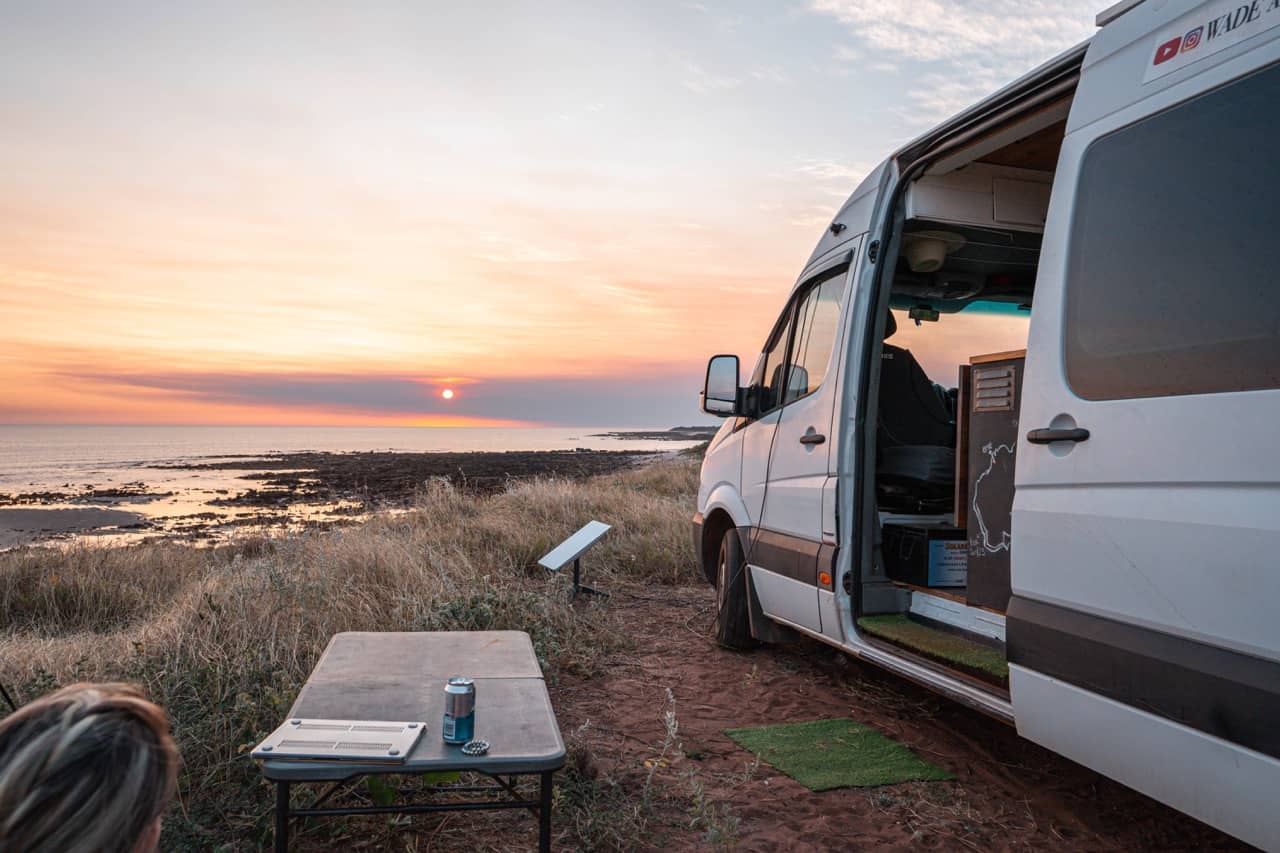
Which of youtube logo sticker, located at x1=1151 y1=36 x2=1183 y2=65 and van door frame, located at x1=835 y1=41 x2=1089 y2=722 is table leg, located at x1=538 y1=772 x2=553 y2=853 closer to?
van door frame, located at x1=835 y1=41 x2=1089 y2=722

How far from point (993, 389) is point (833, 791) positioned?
1.89 metres

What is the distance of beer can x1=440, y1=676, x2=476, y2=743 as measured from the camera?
2643 mm

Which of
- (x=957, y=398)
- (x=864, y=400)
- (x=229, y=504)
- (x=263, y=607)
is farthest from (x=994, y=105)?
(x=229, y=504)

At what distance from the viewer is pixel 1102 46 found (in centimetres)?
285

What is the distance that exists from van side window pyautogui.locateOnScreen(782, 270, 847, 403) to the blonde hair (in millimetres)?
3996

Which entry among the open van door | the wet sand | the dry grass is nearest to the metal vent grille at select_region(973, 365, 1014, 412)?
the open van door

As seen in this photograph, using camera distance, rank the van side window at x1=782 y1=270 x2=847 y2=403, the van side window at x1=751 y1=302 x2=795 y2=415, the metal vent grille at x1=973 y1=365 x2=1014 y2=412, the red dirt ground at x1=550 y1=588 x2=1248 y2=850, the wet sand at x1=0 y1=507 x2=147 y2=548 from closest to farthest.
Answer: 1. the red dirt ground at x1=550 y1=588 x2=1248 y2=850
2. the metal vent grille at x1=973 y1=365 x2=1014 y2=412
3. the van side window at x1=782 y1=270 x2=847 y2=403
4. the van side window at x1=751 y1=302 x2=795 y2=415
5. the wet sand at x1=0 y1=507 x2=147 y2=548

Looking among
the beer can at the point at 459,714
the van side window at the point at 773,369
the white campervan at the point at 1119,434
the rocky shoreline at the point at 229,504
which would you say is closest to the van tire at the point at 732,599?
the van side window at the point at 773,369

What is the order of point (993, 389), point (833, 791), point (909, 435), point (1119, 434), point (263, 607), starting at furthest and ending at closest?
point (263, 607) < point (909, 435) < point (993, 389) < point (833, 791) < point (1119, 434)

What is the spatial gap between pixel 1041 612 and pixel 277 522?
20457mm

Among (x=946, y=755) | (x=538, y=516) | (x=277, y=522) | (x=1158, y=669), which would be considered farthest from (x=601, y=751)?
(x=277, y=522)

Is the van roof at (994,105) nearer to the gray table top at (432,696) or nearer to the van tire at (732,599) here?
the van tire at (732,599)

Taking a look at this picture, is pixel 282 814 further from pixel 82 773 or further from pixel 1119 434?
pixel 1119 434

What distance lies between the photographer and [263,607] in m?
5.70
